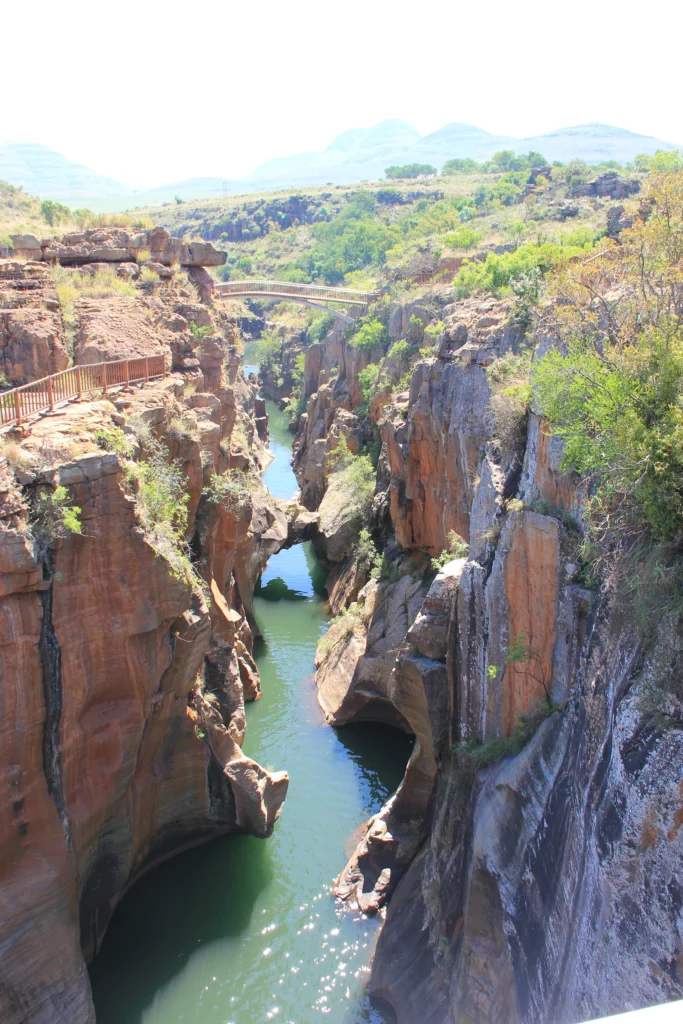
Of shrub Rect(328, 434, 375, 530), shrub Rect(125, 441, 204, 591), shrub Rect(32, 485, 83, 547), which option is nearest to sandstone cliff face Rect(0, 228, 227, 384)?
shrub Rect(125, 441, 204, 591)

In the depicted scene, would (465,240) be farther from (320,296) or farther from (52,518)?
(52,518)

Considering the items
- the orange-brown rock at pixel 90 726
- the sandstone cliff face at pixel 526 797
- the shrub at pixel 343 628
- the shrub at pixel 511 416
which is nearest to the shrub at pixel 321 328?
the shrub at pixel 343 628

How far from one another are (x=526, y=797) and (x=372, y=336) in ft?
110

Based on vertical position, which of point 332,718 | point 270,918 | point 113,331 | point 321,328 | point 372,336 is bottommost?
point 270,918

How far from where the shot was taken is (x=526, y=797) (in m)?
10.9

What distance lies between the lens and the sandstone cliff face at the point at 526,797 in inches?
317

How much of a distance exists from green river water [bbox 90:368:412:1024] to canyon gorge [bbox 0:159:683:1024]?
0.20ft

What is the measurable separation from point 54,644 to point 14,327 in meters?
8.29

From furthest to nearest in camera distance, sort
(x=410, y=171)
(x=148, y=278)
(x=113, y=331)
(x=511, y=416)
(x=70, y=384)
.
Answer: (x=410, y=171) → (x=148, y=278) → (x=113, y=331) → (x=70, y=384) → (x=511, y=416)

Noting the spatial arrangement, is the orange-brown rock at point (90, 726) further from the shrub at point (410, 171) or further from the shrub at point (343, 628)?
the shrub at point (410, 171)

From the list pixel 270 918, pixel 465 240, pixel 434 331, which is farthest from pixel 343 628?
pixel 465 240

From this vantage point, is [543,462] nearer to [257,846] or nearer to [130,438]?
[130,438]

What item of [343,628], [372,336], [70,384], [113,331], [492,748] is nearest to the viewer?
[492,748]

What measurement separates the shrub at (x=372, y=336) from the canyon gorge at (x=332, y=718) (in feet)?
54.9
